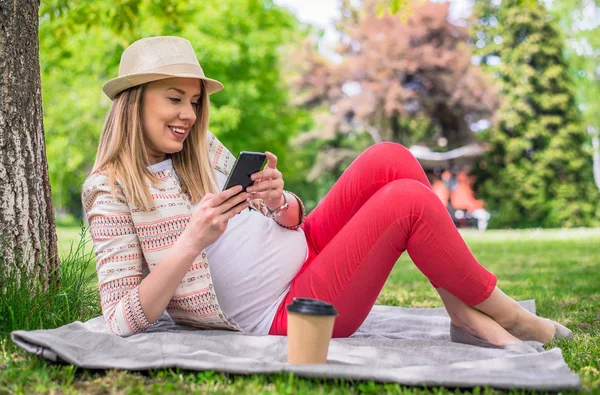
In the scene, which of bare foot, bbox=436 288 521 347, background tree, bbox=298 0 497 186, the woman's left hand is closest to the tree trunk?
the woman's left hand

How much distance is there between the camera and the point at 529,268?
733cm

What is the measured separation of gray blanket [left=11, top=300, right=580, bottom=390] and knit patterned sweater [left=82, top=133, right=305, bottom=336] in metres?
0.12

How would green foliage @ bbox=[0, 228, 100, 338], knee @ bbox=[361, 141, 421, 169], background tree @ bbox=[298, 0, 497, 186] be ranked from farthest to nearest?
background tree @ bbox=[298, 0, 497, 186], knee @ bbox=[361, 141, 421, 169], green foliage @ bbox=[0, 228, 100, 338]

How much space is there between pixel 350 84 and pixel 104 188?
19549 millimetres

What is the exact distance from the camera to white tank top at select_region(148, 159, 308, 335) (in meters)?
2.86

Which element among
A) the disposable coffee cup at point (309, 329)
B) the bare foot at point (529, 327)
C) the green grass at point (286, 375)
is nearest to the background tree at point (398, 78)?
the green grass at point (286, 375)

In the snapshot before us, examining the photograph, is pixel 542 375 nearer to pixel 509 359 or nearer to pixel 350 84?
pixel 509 359

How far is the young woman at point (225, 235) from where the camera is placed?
2.62 metres

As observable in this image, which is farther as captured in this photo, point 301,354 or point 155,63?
point 155,63

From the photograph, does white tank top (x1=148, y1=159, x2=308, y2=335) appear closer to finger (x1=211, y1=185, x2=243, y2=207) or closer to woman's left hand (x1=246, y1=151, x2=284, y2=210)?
woman's left hand (x1=246, y1=151, x2=284, y2=210)

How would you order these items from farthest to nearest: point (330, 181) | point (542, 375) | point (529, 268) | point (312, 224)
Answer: point (330, 181), point (529, 268), point (312, 224), point (542, 375)

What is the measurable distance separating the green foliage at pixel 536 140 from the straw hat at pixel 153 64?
794 inches

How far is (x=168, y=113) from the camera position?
2801mm

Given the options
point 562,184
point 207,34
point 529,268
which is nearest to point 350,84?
point 207,34
